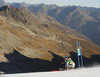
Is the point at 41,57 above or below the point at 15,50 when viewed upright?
below

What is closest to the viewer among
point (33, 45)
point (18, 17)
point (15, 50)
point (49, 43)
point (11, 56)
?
point (11, 56)

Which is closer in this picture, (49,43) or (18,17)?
(49,43)

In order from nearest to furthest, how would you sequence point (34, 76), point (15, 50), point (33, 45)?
point (34, 76) < point (15, 50) < point (33, 45)

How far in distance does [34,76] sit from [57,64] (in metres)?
86.1

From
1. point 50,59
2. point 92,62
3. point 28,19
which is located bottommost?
point 92,62

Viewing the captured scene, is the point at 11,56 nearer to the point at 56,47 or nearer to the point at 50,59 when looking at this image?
the point at 50,59

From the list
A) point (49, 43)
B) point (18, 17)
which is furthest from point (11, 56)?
point (18, 17)

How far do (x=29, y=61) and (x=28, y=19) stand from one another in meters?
94.2

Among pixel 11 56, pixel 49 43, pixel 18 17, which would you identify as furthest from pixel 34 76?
pixel 18 17

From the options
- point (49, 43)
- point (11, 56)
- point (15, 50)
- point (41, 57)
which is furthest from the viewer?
point (49, 43)

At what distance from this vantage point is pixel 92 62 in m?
121

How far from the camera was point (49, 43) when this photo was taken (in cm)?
13388

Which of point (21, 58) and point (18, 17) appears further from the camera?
point (18, 17)

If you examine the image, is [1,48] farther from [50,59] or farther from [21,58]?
[50,59]
